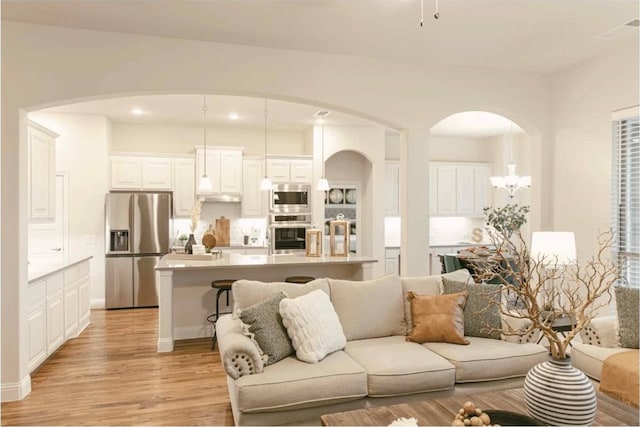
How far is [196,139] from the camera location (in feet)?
25.0

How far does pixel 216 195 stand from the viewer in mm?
7258

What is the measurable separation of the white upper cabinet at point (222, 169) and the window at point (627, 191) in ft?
17.4

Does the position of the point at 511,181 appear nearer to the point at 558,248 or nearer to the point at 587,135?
the point at 587,135

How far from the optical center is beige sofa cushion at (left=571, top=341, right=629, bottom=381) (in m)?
3.06

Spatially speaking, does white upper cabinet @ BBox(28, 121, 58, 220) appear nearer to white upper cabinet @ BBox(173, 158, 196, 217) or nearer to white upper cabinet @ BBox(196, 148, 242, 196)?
white upper cabinet @ BBox(173, 158, 196, 217)

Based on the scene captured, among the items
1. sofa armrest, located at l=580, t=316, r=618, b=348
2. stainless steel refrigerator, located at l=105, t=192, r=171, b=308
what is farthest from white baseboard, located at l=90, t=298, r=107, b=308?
sofa armrest, located at l=580, t=316, r=618, b=348

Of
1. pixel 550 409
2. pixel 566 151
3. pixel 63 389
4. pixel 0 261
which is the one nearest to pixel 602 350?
pixel 550 409

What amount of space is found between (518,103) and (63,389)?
5.39 meters

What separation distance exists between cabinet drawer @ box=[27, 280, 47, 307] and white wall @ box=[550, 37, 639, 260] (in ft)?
17.8

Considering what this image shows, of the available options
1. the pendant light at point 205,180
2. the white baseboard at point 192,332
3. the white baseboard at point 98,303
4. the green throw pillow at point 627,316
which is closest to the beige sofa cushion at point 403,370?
→ the green throw pillow at point 627,316

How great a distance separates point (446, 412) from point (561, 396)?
21.7 inches

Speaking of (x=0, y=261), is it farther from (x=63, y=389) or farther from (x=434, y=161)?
(x=434, y=161)

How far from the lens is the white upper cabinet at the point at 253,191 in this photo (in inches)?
292

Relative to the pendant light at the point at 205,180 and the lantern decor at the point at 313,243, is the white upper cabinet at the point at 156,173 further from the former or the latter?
the lantern decor at the point at 313,243
